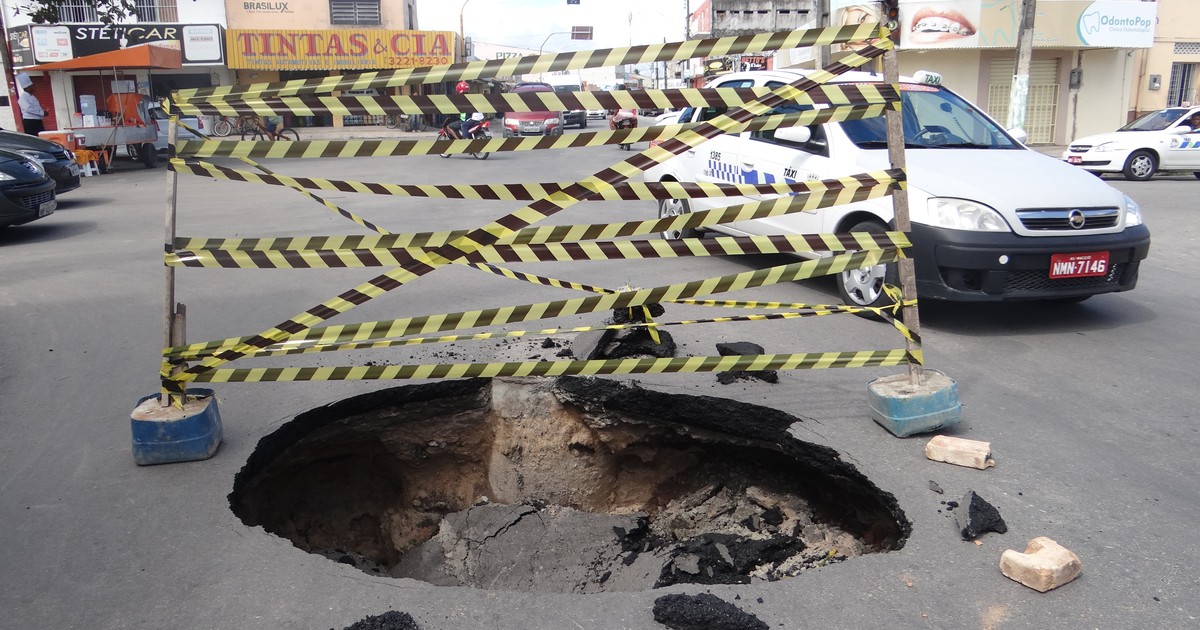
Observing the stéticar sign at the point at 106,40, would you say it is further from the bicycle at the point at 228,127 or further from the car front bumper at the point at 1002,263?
the car front bumper at the point at 1002,263

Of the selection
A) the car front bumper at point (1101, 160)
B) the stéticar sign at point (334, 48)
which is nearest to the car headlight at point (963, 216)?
the car front bumper at point (1101, 160)

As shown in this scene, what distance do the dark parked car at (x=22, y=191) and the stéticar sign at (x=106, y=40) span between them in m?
22.7

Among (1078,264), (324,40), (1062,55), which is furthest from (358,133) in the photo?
(1078,264)

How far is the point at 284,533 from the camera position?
4289 millimetres

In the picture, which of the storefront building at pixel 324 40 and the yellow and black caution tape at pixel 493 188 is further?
the storefront building at pixel 324 40

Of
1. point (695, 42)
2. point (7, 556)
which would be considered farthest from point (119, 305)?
point (695, 42)

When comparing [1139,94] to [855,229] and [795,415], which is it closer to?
[855,229]

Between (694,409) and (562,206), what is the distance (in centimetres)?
149

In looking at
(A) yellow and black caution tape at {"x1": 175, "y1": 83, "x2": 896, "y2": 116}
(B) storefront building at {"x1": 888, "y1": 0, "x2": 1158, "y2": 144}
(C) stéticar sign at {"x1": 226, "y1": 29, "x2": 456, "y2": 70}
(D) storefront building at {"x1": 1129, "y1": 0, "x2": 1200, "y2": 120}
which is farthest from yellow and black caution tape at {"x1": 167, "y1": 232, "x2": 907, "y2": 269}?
(C) stéticar sign at {"x1": 226, "y1": 29, "x2": 456, "y2": 70}

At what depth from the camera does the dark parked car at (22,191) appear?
11.2 metres

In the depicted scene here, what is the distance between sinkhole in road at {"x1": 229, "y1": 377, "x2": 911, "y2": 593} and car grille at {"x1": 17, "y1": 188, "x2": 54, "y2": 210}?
361 inches

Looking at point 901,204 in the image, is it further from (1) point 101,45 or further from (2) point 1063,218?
(1) point 101,45

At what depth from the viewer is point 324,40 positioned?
41062 millimetres

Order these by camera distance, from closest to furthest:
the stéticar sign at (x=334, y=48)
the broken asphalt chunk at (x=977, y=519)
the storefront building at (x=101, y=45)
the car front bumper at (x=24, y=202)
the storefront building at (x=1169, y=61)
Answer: the broken asphalt chunk at (x=977, y=519) → the car front bumper at (x=24, y=202) → the storefront building at (x=1169, y=61) → the storefront building at (x=101, y=45) → the stéticar sign at (x=334, y=48)
